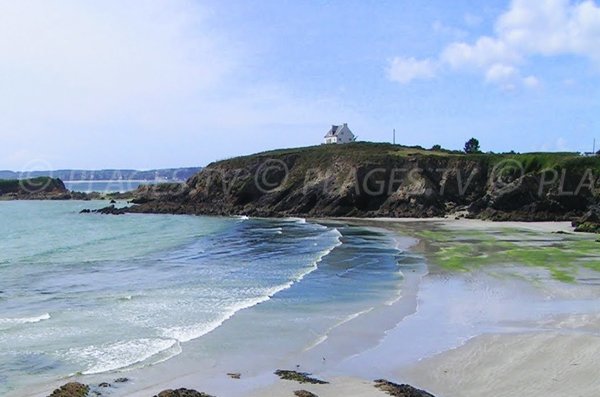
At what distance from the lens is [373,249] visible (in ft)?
137

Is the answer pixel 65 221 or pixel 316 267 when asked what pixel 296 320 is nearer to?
pixel 316 267

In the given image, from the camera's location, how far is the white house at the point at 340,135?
116688 mm

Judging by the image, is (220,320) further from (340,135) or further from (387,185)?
(340,135)

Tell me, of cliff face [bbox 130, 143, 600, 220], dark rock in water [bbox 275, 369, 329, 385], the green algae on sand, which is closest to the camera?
dark rock in water [bbox 275, 369, 329, 385]

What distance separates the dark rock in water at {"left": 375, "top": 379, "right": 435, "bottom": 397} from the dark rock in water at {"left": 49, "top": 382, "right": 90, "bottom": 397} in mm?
6350

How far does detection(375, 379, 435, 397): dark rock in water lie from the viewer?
12.8 meters

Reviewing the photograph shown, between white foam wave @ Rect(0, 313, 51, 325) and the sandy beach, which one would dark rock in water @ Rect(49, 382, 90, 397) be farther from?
white foam wave @ Rect(0, 313, 51, 325)

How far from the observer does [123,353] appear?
659 inches

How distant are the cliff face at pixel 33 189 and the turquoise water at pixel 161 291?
102m

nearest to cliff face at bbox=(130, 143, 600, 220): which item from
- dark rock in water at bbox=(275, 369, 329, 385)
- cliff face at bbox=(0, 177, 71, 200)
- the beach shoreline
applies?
the beach shoreline

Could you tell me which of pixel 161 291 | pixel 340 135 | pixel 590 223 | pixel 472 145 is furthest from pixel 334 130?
pixel 161 291

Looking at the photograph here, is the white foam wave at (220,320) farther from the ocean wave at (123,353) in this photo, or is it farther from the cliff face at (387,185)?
the cliff face at (387,185)

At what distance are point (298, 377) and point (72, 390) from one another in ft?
16.4

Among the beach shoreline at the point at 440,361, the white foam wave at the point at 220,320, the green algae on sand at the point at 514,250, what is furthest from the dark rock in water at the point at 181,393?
the green algae on sand at the point at 514,250
